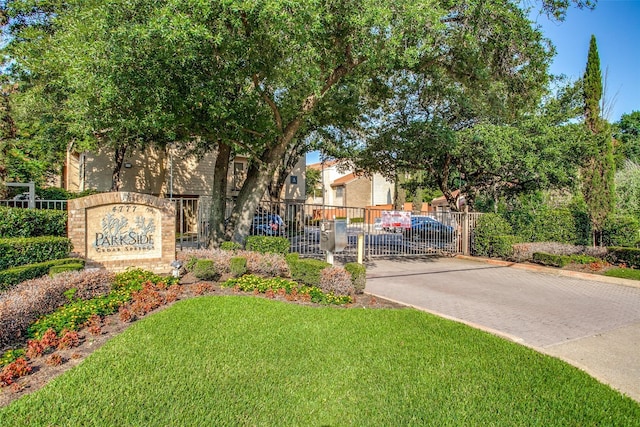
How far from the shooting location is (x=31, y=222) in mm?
7930

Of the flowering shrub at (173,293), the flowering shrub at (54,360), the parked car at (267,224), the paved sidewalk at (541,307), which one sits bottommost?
the paved sidewalk at (541,307)

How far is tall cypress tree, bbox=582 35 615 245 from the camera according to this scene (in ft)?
45.2

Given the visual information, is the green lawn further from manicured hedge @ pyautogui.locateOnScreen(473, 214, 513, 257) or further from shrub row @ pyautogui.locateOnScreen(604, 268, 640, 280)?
manicured hedge @ pyautogui.locateOnScreen(473, 214, 513, 257)

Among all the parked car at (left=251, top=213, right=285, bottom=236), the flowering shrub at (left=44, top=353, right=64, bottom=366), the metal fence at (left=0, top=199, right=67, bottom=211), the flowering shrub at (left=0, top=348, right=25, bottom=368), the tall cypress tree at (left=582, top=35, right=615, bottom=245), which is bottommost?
the flowering shrub at (left=44, top=353, right=64, bottom=366)

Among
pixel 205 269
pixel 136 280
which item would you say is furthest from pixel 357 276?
pixel 136 280

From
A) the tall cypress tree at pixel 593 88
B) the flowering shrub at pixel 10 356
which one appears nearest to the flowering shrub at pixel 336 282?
the flowering shrub at pixel 10 356

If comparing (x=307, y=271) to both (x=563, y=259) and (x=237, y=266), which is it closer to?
(x=237, y=266)

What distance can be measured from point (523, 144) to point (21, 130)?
20011mm

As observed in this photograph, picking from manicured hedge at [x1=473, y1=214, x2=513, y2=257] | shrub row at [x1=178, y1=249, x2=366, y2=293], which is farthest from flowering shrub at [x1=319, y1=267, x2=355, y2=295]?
manicured hedge at [x1=473, y1=214, x2=513, y2=257]

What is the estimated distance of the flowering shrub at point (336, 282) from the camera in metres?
6.80

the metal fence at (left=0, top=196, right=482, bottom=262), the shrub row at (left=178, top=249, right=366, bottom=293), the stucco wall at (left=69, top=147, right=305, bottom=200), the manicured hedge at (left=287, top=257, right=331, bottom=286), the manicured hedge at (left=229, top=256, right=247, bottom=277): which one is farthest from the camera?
the stucco wall at (left=69, top=147, right=305, bottom=200)

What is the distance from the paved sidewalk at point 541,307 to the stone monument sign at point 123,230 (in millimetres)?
4791

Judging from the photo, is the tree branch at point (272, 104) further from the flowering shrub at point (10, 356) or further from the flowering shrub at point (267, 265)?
the flowering shrub at point (10, 356)

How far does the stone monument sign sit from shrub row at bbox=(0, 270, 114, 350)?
5.75 ft
